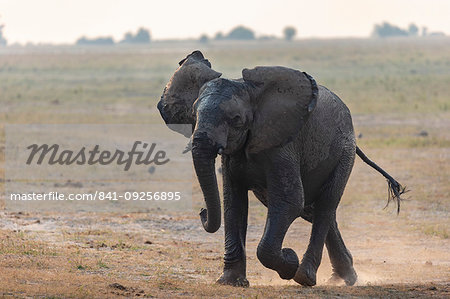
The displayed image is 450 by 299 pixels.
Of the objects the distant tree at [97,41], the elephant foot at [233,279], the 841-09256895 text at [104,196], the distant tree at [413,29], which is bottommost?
the distant tree at [97,41]

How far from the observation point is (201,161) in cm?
771

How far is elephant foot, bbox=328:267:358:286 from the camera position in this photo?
1039 cm

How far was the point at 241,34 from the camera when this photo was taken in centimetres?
13575

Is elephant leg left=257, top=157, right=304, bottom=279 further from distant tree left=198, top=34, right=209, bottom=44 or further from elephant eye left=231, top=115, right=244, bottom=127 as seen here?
distant tree left=198, top=34, right=209, bottom=44

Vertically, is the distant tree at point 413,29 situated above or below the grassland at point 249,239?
below

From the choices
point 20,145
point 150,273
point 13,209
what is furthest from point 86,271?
point 20,145

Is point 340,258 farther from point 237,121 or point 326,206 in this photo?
point 237,121

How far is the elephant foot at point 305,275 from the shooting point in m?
9.06

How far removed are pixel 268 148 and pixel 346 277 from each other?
8.50ft

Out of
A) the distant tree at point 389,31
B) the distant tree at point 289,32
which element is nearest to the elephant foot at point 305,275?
the distant tree at point 289,32

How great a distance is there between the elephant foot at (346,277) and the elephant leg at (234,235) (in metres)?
1.69

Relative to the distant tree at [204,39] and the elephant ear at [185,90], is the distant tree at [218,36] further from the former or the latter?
the elephant ear at [185,90]

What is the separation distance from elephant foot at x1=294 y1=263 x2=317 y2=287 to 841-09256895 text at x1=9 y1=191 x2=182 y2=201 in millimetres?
7008

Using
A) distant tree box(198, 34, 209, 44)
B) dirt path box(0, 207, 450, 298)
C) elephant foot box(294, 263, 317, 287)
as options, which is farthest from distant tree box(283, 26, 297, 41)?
elephant foot box(294, 263, 317, 287)
